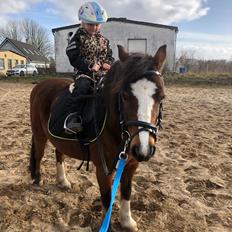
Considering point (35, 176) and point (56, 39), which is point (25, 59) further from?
point (35, 176)

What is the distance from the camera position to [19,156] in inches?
207

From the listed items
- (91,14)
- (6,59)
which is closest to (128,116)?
(91,14)

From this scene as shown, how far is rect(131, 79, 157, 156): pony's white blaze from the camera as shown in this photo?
2.16 meters

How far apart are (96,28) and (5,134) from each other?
411cm

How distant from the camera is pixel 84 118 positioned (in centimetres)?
306

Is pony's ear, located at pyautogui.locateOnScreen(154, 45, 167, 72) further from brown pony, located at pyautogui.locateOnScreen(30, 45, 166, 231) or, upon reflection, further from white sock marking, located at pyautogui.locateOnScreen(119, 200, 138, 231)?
white sock marking, located at pyautogui.locateOnScreen(119, 200, 138, 231)

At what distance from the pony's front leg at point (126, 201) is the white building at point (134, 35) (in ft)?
81.7

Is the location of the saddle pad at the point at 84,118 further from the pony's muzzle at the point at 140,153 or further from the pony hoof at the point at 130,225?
the pony hoof at the point at 130,225

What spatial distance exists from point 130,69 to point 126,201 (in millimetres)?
1655

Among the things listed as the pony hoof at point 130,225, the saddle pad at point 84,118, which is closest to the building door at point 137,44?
the saddle pad at point 84,118

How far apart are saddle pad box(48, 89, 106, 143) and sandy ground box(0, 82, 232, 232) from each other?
952 millimetres

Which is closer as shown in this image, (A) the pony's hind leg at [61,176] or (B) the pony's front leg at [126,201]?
(B) the pony's front leg at [126,201]

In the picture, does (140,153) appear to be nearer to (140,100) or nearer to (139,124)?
(139,124)

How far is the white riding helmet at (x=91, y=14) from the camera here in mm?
3344
